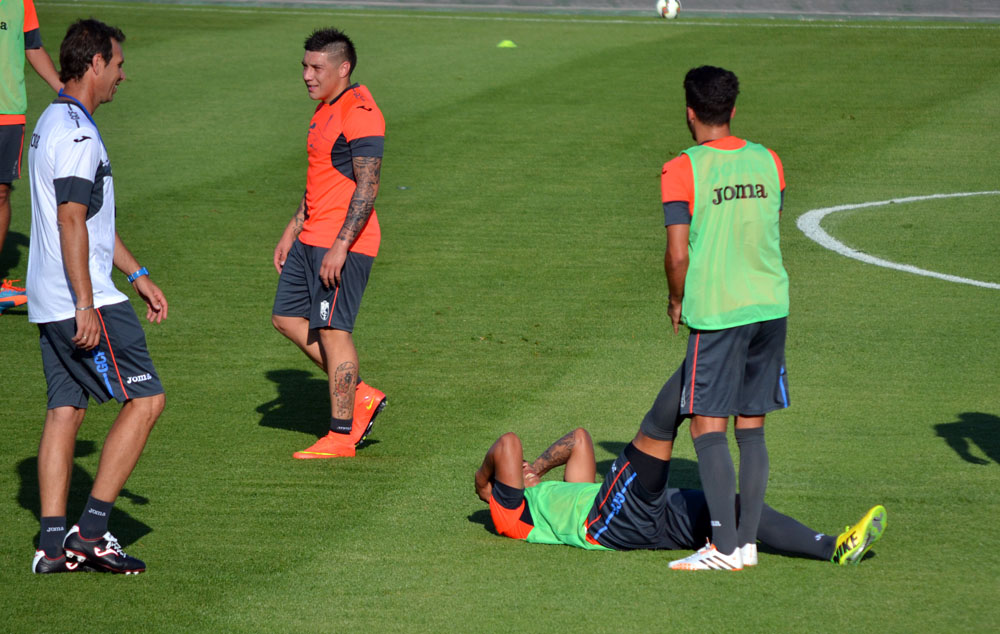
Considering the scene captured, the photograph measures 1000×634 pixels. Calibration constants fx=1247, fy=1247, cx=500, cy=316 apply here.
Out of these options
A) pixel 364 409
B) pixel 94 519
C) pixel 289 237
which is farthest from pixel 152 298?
pixel 289 237

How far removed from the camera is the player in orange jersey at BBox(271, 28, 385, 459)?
6.96 m

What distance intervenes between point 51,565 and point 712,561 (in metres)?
2.83

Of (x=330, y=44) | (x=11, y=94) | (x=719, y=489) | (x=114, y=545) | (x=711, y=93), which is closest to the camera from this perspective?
(x=711, y=93)

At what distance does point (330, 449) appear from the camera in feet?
23.1

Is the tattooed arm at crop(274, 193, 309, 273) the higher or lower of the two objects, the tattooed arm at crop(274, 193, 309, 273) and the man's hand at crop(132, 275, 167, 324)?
the lower

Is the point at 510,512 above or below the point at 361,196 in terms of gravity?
below

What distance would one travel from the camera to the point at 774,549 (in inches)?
219

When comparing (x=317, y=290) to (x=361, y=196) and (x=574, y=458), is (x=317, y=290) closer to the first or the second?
(x=361, y=196)

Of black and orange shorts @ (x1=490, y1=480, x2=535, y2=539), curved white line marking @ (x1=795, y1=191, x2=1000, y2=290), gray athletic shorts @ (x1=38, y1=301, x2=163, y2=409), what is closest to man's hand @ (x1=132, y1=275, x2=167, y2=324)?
gray athletic shorts @ (x1=38, y1=301, x2=163, y2=409)

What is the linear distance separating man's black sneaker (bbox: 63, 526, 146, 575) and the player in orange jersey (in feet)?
5.73

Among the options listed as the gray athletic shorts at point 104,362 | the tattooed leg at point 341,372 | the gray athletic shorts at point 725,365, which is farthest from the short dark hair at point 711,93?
the tattooed leg at point 341,372

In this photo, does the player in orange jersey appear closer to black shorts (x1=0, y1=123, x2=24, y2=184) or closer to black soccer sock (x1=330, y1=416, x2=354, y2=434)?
black soccer sock (x1=330, y1=416, x2=354, y2=434)

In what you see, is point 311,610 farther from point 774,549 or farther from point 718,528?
point 774,549

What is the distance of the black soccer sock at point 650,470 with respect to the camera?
5.39 m
